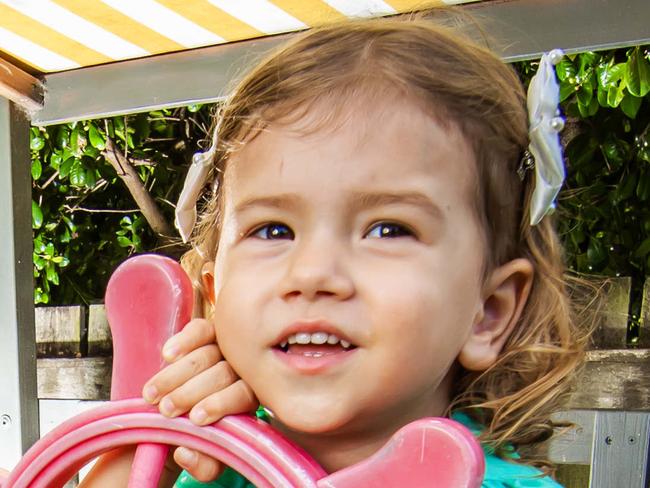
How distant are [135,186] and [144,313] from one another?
2.63 m

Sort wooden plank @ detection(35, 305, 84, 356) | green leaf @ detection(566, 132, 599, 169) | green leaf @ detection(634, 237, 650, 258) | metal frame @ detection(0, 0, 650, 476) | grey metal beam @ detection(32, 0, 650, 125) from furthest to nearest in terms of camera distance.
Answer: wooden plank @ detection(35, 305, 84, 356), green leaf @ detection(566, 132, 599, 169), green leaf @ detection(634, 237, 650, 258), metal frame @ detection(0, 0, 650, 476), grey metal beam @ detection(32, 0, 650, 125)

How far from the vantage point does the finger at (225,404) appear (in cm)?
85

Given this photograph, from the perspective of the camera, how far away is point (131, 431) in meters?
0.87

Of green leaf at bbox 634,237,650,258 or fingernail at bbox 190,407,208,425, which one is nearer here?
fingernail at bbox 190,407,208,425

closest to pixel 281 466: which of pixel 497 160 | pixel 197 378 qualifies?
pixel 197 378

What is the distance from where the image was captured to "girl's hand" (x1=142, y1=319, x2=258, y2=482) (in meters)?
0.85

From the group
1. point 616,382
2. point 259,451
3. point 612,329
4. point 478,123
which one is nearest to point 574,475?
point 616,382

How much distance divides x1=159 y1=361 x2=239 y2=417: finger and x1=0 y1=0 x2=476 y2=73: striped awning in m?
0.94

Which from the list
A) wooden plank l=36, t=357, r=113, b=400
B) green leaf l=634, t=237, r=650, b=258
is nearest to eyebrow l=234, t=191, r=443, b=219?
green leaf l=634, t=237, r=650, b=258

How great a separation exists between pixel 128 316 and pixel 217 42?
1089mm

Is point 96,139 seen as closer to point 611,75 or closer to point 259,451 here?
point 611,75

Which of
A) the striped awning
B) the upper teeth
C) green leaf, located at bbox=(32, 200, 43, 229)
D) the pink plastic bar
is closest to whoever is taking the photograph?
the pink plastic bar

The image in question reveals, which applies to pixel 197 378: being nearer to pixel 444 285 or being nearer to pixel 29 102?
pixel 444 285

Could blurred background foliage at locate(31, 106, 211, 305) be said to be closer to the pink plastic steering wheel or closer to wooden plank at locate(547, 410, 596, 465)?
wooden plank at locate(547, 410, 596, 465)
